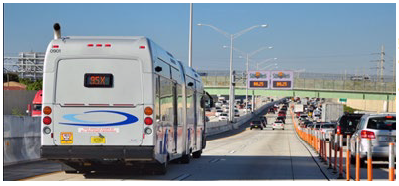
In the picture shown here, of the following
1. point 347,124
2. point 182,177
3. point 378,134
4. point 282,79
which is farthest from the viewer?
point 282,79

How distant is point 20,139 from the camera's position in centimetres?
2108

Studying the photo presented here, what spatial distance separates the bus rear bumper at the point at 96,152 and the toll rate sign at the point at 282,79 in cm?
8110

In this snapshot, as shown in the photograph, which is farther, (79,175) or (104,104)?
(79,175)

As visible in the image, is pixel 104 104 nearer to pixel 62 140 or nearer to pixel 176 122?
pixel 62 140

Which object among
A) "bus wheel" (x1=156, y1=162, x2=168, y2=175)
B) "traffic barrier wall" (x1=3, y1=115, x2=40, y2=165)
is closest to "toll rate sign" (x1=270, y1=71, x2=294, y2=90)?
"traffic barrier wall" (x1=3, y1=115, x2=40, y2=165)

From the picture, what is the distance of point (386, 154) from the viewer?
21.2 meters

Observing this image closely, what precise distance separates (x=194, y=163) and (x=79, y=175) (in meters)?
6.43

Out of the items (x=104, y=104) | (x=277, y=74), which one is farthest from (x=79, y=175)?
(x=277, y=74)

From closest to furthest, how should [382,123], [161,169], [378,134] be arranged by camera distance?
1. [161,169]
2. [378,134]
3. [382,123]

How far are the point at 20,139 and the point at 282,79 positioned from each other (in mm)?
76723

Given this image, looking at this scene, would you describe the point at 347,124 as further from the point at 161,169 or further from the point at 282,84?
the point at 282,84

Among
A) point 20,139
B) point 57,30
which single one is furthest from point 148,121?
point 20,139

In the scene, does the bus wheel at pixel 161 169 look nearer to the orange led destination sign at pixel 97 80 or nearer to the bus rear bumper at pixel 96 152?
the bus rear bumper at pixel 96 152

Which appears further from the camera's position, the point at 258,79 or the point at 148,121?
the point at 258,79
